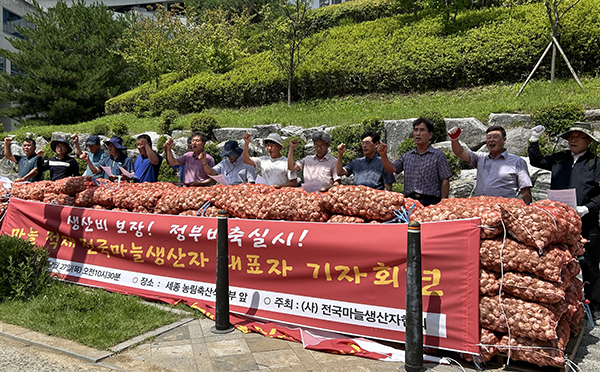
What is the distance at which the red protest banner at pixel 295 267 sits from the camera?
3387 mm

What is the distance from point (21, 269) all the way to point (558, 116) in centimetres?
882

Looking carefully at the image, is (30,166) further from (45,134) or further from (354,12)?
(354,12)

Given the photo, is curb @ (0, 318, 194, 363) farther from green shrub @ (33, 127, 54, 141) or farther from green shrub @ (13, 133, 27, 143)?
green shrub @ (13, 133, 27, 143)

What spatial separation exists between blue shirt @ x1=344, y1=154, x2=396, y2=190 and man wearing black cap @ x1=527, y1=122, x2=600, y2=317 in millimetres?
1704

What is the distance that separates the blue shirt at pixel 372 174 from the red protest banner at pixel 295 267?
5.33ft

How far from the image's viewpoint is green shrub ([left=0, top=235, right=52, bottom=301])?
4953mm

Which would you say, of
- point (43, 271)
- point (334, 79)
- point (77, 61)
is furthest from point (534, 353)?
point (77, 61)

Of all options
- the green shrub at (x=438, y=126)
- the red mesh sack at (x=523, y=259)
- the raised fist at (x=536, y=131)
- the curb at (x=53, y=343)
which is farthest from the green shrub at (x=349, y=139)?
the curb at (x=53, y=343)

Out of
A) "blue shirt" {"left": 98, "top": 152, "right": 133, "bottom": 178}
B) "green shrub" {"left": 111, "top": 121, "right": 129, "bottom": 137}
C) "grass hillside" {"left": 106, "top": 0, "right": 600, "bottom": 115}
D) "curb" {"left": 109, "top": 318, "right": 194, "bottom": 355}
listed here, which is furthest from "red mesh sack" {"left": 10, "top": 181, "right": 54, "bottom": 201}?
"grass hillside" {"left": 106, "top": 0, "right": 600, "bottom": 115}

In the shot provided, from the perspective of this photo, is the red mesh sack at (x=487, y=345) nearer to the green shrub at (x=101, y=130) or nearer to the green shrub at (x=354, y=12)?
the green shrub at (x=101, y=130)

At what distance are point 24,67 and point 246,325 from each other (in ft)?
75.2

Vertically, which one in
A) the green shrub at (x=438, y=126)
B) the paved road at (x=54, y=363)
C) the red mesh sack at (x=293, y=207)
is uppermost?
the green shrub at (x=438, y=126)

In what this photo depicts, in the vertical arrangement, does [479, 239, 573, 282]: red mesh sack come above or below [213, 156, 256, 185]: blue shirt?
below

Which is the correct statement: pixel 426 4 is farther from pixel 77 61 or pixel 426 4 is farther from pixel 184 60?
pixel 77 61
